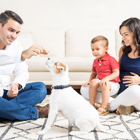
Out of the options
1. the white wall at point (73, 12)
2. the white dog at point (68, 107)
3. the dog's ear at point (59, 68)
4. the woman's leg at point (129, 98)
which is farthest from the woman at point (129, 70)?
the white wall at point (73, 12)

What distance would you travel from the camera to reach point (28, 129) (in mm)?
→ 1355

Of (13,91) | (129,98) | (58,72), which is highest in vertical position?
(58,72)

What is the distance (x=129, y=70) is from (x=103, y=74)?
23 centimetres

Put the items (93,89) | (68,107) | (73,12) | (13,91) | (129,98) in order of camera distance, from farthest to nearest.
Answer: (73,12) → (93,89) → (129,98) → (13,91) → (68,107)

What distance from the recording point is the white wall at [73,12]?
400cm

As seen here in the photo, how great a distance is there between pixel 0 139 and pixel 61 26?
312 centimetres

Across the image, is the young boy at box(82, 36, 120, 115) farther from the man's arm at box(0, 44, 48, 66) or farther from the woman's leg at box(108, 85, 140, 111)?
the man's arm at box(0, 44, 48, 66)

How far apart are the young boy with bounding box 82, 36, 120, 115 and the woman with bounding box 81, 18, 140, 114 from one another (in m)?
0.08

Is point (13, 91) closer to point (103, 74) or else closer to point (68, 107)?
point (68, 107)

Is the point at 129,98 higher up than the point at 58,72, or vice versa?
the point at 58,72

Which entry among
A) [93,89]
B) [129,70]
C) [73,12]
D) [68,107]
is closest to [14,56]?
[68,107]

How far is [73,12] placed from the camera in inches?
159

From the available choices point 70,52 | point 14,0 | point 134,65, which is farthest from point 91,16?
point 134,65

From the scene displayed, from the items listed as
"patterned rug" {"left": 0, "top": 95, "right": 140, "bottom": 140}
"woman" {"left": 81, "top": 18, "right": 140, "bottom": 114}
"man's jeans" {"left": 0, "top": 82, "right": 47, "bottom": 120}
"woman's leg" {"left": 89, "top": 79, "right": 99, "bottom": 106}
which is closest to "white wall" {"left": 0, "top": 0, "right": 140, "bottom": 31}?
"woman" {"left": 81, "top": 18, "right": 140, "bottom": 114}
